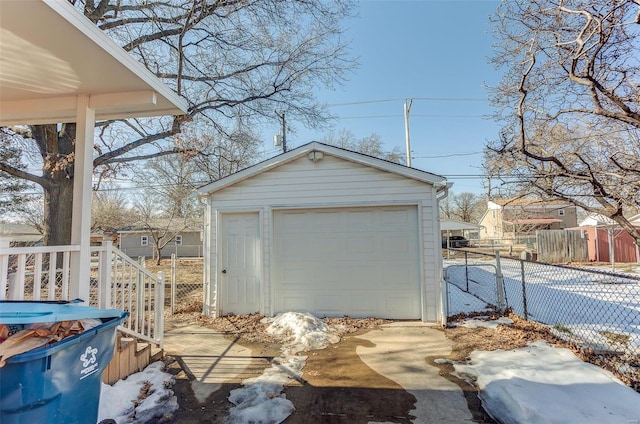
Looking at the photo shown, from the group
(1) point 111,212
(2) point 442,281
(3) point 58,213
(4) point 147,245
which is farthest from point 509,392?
(4) point 147,245

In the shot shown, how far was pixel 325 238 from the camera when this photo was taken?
19.8 feet

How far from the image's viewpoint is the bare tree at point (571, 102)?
360cm

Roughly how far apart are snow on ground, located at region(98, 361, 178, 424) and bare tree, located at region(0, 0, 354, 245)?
528 cm

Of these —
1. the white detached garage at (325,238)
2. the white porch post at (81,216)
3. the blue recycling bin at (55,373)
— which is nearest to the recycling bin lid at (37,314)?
the blue recycling bin at (55,373)

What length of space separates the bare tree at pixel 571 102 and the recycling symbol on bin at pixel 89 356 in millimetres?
4692

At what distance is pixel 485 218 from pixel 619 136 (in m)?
39.6

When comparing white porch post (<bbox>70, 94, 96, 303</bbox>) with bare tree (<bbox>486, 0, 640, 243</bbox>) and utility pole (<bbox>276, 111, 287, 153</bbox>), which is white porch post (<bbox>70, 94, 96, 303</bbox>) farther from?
utility pole (<bbox>276, 111, 287, 153</bbox>)

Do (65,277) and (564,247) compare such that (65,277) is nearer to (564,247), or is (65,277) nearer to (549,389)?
(549,389)

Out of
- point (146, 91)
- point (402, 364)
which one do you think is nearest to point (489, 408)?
point (402, 364)

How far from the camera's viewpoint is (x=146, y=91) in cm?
285

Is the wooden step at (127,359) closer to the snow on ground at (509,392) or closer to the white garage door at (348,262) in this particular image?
the snow on ground at (509,392)

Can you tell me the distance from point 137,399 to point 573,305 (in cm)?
816

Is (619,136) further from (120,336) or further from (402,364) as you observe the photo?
(120,336)

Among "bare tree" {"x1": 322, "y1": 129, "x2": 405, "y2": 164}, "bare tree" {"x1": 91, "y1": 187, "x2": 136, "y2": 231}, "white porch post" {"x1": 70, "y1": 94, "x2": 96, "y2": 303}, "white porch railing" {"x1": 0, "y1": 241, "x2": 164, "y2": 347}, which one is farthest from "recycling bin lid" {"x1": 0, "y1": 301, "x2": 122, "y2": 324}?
"bare tree" {"x1": 91, "y1": 187, "x2": 136, "y2": 231}
